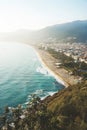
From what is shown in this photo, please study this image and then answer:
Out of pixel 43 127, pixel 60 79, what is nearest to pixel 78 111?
pixel 43 127

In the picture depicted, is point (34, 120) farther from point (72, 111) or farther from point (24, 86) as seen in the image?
point (24, 86)

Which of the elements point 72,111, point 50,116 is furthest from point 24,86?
point 50,116

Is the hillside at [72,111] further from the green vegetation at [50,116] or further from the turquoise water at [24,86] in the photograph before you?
the turquoise water at [24,86]

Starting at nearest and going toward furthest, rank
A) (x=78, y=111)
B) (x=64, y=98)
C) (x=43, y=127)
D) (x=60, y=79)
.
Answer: (x=43, y=127)
(x=78, y=111)
(x=64, y=98)
(x=60, y=79)

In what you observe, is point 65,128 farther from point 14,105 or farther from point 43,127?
point 14,105

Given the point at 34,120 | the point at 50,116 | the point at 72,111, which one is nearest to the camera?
the point at 50,116

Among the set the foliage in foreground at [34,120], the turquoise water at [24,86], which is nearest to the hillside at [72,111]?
the foliage in foreground at [34,120]

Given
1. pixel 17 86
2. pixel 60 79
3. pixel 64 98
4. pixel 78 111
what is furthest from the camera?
pixel 60 79

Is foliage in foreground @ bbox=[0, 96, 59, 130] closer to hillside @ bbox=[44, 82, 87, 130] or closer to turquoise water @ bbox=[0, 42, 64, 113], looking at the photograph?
hillside @ bbox=[44, 82, 87, 130]
